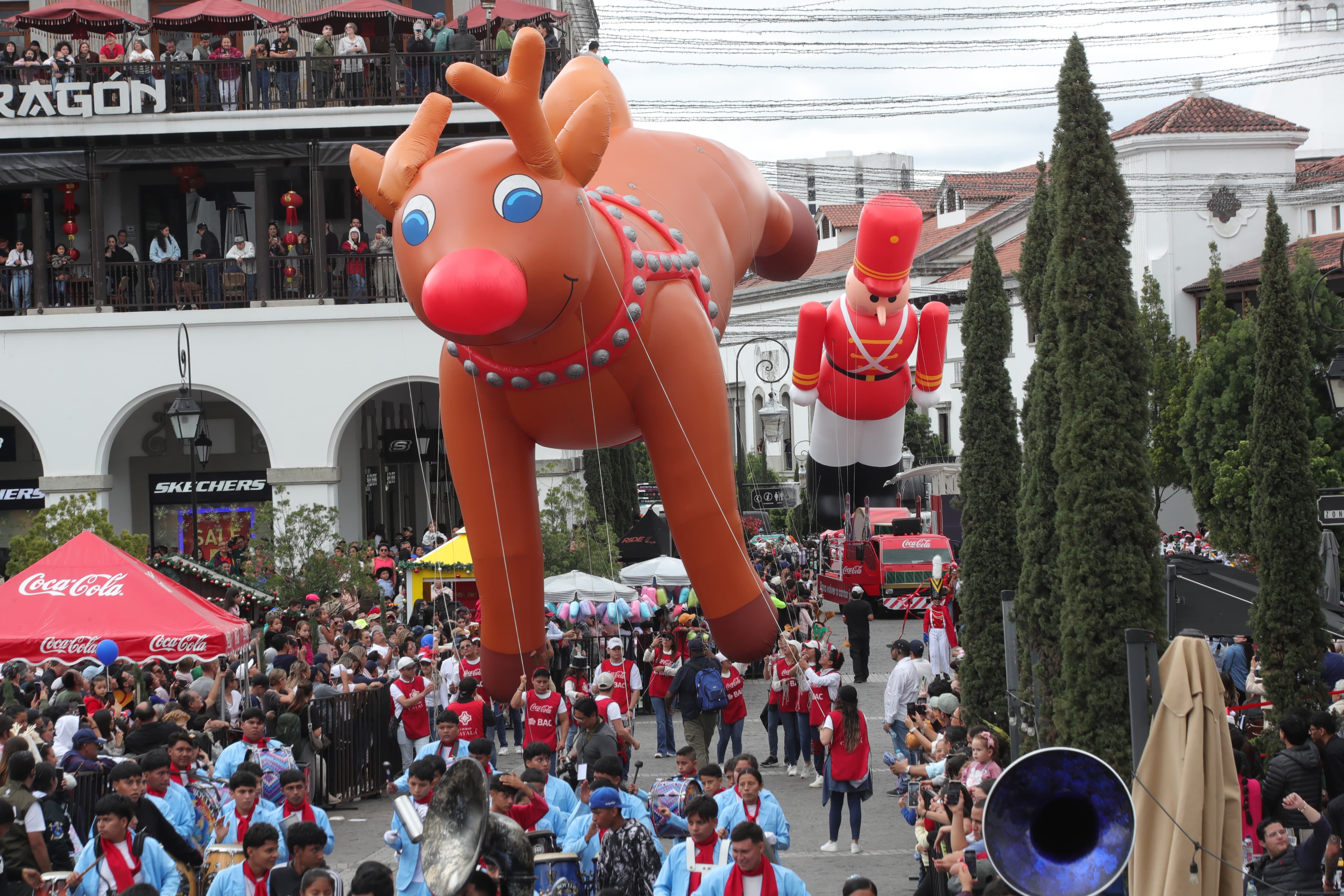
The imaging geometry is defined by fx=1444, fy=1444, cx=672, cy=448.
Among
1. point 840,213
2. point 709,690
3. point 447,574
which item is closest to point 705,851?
point 709,690

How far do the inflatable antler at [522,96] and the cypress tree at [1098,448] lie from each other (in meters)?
3.99

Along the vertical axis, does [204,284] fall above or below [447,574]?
above

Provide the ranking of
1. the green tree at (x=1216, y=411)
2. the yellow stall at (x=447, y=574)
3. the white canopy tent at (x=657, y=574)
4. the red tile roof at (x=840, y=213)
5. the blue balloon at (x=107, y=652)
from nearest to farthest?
the blue balloon at (x=107, y=652) → the yellow stall at (x=447, y=574) → the white canopy tent at (x=657, y=574) → the green tree at (x=1216, y=411) → the red tile roof at (x=840, y=213)

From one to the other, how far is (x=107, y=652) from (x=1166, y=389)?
28.6m

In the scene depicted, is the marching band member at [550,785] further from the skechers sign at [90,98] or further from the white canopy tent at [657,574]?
the skechers sign at [90,98]

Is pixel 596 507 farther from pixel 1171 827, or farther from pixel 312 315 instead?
pixel 1171 827

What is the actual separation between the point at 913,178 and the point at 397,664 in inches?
267

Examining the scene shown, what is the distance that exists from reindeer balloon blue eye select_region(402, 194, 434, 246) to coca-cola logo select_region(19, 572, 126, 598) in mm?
6774

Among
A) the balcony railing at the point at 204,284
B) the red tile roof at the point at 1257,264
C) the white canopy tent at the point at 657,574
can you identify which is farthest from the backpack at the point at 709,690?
the red tile roof at the point at 1257,264

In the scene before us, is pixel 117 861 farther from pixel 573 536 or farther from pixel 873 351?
pixel 573 536

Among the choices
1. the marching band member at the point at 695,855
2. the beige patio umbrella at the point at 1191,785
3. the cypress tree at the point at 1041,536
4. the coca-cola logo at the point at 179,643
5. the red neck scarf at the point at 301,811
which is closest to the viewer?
the beige patio umbrella at the point at 1191,785

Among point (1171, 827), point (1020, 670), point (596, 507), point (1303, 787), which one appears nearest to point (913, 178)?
point (1020, 670)

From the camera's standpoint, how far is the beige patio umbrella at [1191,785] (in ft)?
19.9

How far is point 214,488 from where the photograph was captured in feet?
84.9
